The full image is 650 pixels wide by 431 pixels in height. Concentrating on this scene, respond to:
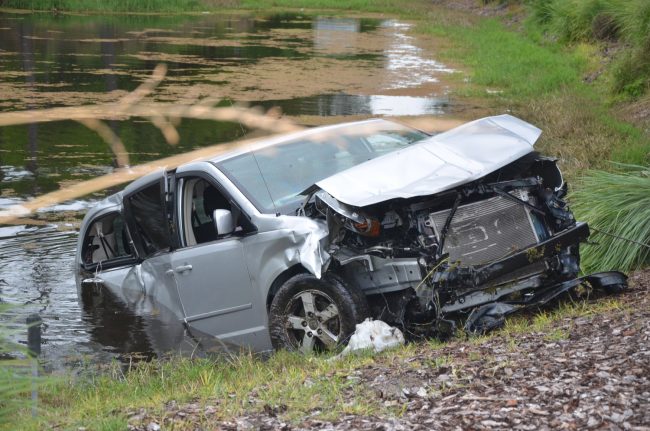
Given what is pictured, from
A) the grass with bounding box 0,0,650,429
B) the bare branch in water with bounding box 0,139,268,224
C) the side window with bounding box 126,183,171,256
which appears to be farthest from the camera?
the bare branch in water with bounding box 0,139,268,224

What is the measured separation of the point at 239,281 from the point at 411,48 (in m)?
27.8

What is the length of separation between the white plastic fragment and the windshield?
47.9 inches


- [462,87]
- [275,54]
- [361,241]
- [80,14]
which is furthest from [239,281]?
[80,14]

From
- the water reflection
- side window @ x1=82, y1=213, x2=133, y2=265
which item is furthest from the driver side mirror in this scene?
the water reflection

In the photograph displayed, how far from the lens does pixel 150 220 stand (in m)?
8.77

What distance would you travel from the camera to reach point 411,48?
3459 centimetres

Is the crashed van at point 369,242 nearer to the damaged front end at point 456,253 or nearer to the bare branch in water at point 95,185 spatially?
the damaged front end at point 456,253

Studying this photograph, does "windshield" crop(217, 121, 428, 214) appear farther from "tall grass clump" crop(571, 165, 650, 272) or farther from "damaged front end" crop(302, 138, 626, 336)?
"tall grass clump" crop(571, 165, 650, 272)

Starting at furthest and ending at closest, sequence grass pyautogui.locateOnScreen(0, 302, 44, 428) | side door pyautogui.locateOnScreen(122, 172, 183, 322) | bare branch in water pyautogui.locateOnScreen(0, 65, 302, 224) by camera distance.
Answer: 1. bare branch in water pyautogui.locateOnScreen(0, 65, 302, 224)
2. side door pyautogui.locateOnScreen(122, 172, 183, 322)
3. grass pyautogui.locateOnScreen(0, 302, 44, 428)

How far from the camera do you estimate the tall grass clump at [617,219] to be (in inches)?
340

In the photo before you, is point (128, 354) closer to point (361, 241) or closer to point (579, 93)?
point (361, 241)

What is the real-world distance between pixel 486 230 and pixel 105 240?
4135 mm

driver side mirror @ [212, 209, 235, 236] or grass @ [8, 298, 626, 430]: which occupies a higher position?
driver side mirror @ [212, 209, 235, 236]

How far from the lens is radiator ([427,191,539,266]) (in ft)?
23.3
